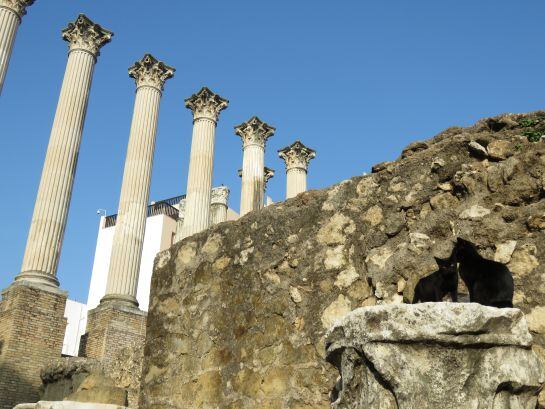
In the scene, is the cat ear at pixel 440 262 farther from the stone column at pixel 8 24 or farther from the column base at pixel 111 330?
the stone column at pixel 8 24

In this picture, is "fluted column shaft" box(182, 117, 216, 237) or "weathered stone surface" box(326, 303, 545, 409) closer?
"weathered stone surface" box(326, 303, 545, 409)

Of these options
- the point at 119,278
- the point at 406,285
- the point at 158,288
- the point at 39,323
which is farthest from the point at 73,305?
the point at 406,285

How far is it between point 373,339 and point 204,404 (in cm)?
235

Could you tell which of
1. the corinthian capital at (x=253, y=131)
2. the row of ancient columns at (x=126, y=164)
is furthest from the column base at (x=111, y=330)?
the corinthian capital at (x=253, y=131)

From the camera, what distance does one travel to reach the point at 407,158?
379 centimetres

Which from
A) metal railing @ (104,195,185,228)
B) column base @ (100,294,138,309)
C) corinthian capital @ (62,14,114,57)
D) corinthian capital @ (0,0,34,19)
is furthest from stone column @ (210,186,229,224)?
corinthian capital @ (0,0,34,19)

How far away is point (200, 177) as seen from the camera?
69.0 ft

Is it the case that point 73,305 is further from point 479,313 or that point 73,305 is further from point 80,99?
point 479,313

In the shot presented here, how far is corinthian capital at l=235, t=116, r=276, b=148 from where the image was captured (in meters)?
24.5

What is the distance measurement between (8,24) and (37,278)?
7339mm

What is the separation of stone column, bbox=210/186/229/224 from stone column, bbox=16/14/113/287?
12560 millimetres

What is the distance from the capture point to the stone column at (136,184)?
17562 mm

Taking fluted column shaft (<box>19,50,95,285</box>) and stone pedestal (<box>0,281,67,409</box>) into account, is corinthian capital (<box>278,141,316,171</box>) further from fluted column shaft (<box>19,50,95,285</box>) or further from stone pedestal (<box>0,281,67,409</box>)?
stone pedestal (<box>0,281,67,409</box>)

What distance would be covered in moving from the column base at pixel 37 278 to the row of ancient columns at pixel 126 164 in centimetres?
2
